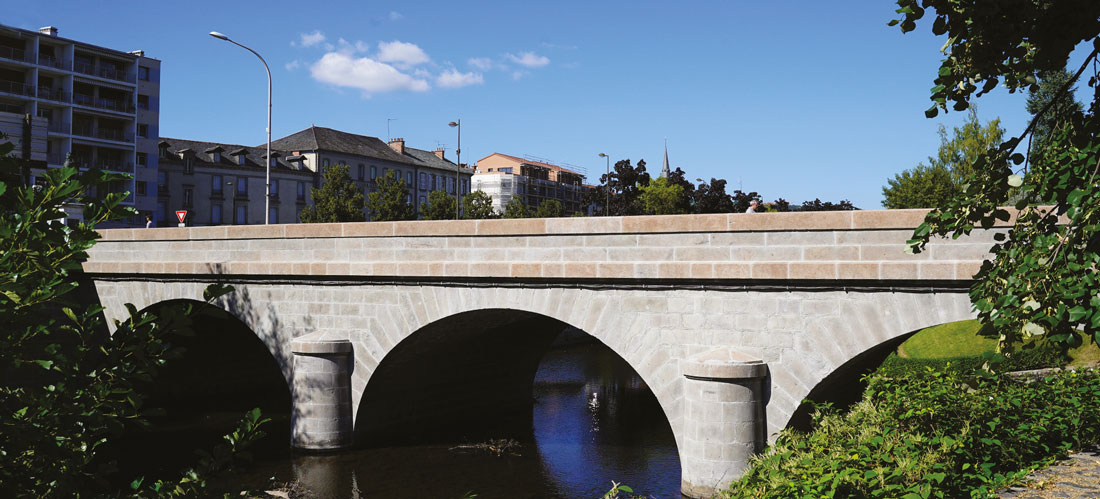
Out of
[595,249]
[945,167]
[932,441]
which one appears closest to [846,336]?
[932,441]

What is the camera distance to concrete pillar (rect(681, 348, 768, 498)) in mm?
11414

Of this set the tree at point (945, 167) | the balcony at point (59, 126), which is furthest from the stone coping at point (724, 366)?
the balcony at point (59, 126)

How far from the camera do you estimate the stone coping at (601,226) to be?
1103 centimetres

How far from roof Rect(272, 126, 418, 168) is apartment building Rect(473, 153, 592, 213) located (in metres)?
20.9

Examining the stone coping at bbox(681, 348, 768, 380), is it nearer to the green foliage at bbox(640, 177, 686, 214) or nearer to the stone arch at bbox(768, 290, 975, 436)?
the stone arch at bbox(768, 290, 975, 436)

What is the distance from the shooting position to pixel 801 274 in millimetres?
11328

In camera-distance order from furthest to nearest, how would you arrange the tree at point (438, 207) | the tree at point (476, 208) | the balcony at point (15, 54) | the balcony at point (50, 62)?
the tree at point (476, 208), the tree at point (438, 207), the balcony at point (50, 62), the balcony at point (15, 54)

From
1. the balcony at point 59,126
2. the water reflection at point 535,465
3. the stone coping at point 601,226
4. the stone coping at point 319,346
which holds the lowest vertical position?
the water reflection at point 535,465

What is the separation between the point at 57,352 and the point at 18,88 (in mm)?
56738

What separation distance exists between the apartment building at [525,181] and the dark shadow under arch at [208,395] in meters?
71.3

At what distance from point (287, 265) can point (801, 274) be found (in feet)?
32.8

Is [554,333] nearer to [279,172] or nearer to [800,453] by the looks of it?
[800,453]

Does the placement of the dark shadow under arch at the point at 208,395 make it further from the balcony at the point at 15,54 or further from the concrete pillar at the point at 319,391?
the balcony at the point at 15,54

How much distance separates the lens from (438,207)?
5444cm
